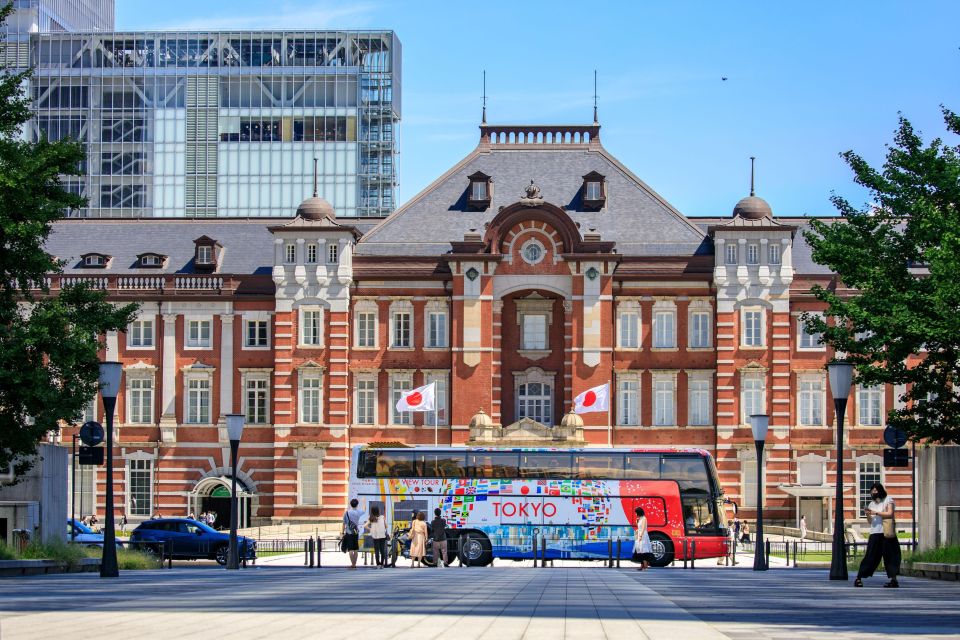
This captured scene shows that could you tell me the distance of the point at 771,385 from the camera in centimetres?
7606

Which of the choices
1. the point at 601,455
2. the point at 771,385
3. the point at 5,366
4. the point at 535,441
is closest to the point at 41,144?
the point at 5,366

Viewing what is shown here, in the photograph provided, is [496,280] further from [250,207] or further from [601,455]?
[250,207]

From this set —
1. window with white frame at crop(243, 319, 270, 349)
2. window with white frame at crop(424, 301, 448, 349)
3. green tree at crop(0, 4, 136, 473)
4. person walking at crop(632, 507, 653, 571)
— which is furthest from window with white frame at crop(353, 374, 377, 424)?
green tree at crop(0, 4, 136, 473)

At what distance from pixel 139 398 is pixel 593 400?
22.6 meters

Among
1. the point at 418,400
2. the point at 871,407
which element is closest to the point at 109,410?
the point at 418,400

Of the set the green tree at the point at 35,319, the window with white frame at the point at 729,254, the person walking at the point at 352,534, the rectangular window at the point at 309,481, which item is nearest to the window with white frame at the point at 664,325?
the window with white frame at the point at 729,254

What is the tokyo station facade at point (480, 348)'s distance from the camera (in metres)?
76.1

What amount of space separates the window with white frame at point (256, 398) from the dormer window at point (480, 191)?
13.5 meters

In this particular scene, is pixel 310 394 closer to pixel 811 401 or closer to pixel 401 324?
pixel 401 324

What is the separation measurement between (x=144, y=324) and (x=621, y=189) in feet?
80.7

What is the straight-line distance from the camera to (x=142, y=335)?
79.1 m

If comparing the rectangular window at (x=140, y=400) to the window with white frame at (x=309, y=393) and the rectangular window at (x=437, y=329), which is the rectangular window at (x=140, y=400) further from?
the rectangular window at (x=437, y=329)

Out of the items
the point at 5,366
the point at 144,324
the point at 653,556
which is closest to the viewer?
the point at 5,366

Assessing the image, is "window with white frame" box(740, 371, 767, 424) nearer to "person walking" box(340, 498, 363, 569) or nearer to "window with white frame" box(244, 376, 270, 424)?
"window with white frame" box(244, 376, 270, 424)
